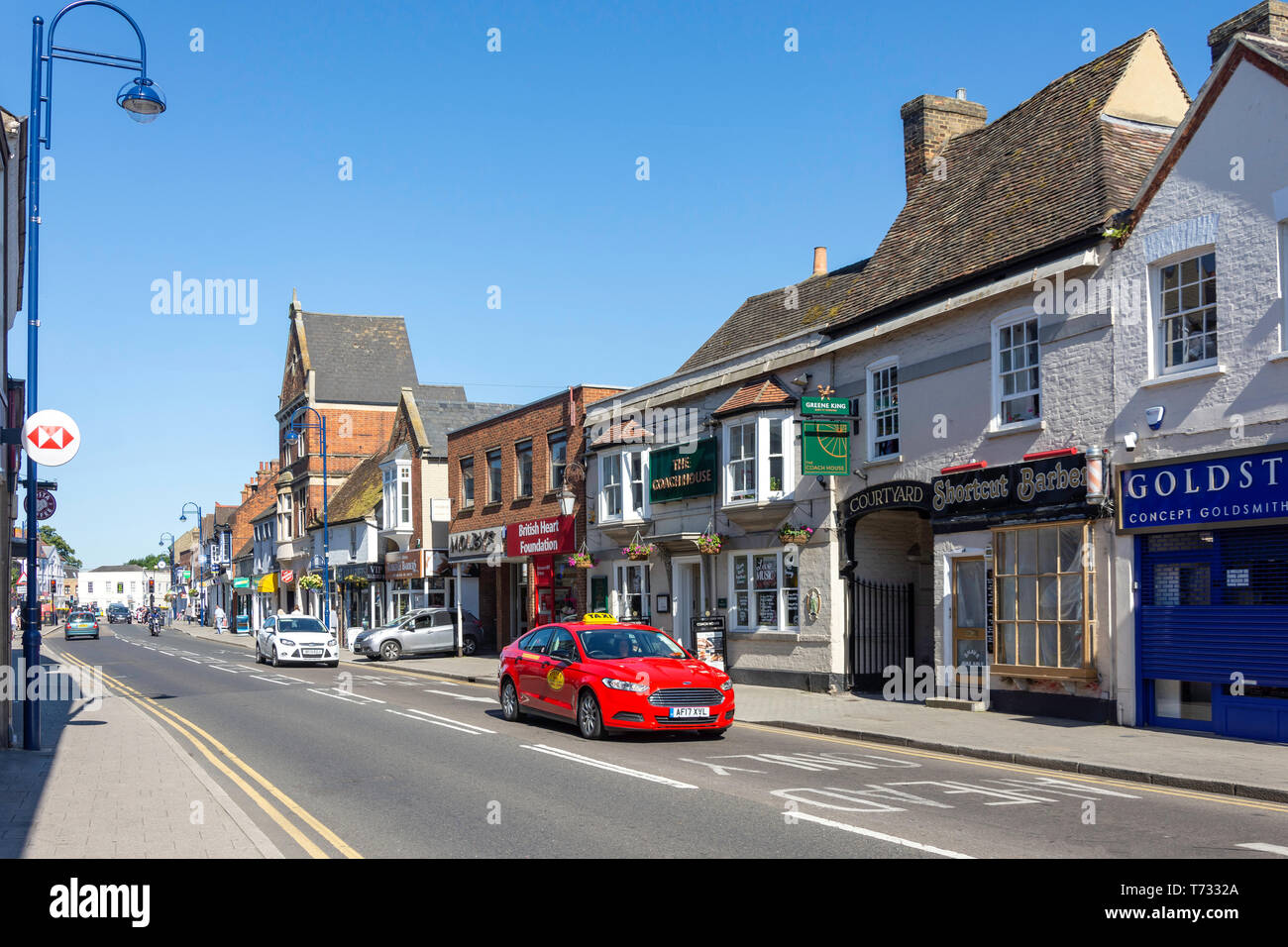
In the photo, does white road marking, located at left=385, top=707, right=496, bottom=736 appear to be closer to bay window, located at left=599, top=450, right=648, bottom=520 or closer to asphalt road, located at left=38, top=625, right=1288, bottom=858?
asphalt road, located at left=38, top=625, right=1288, bottom=858

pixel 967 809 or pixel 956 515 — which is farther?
pixel 956 515

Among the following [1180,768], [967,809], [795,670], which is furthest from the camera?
[795,670]

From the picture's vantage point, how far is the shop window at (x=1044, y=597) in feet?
53.5

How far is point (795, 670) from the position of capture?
23062mm

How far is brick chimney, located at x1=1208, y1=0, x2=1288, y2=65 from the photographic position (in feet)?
53.9

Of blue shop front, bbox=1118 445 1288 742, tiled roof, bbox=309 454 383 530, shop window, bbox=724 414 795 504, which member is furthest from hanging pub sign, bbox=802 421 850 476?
tiled roof, bbox=309 454 383 530

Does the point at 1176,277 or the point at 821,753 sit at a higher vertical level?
the point at 1176,277

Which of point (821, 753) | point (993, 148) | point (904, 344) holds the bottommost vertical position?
point (821, 753)

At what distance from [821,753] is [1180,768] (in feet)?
13.2

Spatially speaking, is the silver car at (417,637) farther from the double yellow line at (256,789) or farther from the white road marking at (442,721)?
the white road marking at (442,721)

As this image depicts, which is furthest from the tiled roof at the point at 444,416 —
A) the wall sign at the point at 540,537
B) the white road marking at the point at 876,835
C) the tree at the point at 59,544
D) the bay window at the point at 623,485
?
the tree at the point at 59,544

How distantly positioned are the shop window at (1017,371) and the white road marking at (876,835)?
9.58 metres
